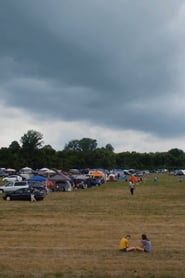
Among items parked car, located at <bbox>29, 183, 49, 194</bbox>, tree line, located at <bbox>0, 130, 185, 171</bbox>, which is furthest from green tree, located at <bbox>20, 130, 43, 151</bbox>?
parked car, located at <bbox>29, 183, 49, 194</bbox>

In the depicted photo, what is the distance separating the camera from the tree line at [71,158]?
15588 centimetres

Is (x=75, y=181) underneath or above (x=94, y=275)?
above

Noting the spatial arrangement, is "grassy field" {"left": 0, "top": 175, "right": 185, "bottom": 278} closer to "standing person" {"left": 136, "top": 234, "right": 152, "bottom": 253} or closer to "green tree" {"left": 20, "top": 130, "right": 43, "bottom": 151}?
"standing person" {"left": 136, "top": 234, "right": 152, "bottom": 253}

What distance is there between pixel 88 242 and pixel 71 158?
14577 cm

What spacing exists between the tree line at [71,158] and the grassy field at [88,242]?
12000cm

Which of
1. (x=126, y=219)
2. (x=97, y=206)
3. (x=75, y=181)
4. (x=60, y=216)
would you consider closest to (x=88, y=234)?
(x=126, y=219)

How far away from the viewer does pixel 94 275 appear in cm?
1388

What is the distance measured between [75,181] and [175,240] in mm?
48346

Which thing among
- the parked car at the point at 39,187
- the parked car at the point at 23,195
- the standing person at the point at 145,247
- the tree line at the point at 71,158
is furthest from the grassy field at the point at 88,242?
the tree line at the point at 71,158

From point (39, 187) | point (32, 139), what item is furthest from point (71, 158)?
point (39, 187)

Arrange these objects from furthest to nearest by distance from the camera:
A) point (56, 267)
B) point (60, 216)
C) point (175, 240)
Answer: point (60, 216), point (175, 240), point (56, 267)

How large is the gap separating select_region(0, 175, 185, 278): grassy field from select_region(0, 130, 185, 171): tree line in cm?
12000

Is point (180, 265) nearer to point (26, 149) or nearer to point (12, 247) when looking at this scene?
point (12, 247)

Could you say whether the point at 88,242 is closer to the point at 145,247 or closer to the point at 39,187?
the point at 145,247
